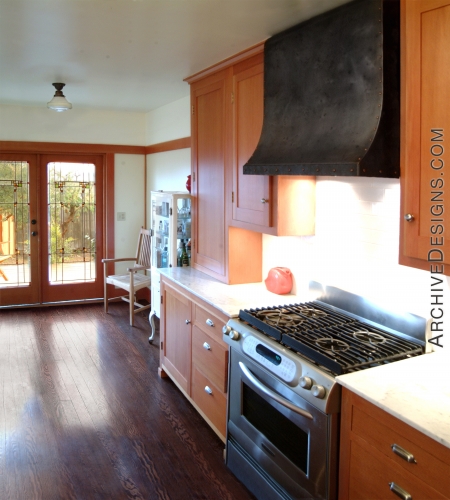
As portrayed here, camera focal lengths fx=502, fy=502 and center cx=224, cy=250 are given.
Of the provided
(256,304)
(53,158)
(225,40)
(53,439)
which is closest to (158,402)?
(53,439)

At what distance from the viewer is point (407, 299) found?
92.8 inches

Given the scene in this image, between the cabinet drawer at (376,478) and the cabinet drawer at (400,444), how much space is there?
22mm

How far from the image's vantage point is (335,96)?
2.40 metres

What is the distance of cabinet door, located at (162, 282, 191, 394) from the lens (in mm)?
3453

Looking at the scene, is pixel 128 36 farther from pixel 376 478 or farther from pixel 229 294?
pixel 376 478

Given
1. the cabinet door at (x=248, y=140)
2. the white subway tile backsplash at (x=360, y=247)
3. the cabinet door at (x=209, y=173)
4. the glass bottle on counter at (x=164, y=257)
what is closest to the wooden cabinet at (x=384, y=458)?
the white subway tile backsplash at (x=360, y=247)

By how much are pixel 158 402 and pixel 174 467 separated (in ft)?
2.72

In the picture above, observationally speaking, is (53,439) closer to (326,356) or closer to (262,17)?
(326,356)

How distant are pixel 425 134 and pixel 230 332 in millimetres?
1397

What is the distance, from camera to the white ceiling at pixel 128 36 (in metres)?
2.49

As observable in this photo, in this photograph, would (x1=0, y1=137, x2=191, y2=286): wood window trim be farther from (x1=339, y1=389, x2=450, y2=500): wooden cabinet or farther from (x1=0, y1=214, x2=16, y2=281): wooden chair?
(x1=339, y1=389, x2=450, y2=500): wooden cabinet

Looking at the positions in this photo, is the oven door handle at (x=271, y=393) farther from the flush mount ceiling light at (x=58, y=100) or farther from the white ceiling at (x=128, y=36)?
the flush mount ceiling light at (x=58, y=100)

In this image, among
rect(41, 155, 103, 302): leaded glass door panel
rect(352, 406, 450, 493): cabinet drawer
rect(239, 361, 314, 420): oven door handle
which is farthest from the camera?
rect(41, 155, 103, 302): leaded glass door panel

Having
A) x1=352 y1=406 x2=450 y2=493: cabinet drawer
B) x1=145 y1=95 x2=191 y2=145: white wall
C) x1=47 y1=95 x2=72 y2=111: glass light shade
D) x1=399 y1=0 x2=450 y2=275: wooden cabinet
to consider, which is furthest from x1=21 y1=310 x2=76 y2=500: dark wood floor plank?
x1=145 y1=95 x2=191 y2=145: white wall
